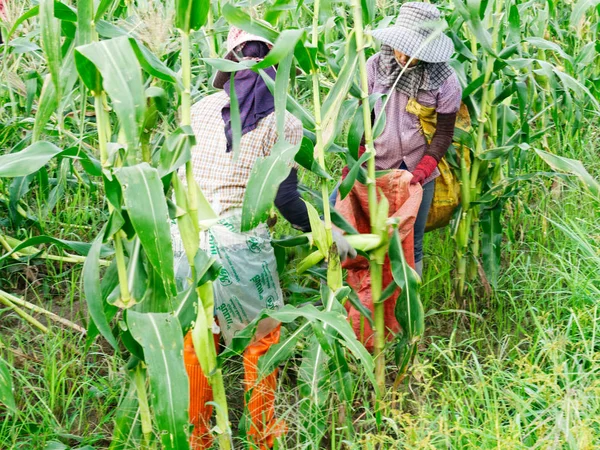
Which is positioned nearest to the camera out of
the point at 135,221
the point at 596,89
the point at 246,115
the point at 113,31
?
the point at 135,221

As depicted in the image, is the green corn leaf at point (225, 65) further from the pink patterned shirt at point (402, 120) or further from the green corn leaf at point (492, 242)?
the green corn leaf at point (492, 242)

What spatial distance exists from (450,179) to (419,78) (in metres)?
0.61

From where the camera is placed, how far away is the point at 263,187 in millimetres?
2508

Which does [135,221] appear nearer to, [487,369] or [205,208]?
[205,208]

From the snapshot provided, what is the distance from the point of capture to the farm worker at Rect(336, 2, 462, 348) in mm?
3250

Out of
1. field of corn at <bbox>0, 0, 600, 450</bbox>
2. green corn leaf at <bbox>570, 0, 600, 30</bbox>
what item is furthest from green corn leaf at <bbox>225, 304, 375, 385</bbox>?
green corn leaf at <bbox>570, 0, 600, 30</bbox>

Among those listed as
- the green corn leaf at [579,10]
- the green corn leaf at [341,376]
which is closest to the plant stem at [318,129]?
the green corn leaf at [341,376]

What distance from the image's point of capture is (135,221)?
6.88 feet

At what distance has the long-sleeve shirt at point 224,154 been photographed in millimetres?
2814

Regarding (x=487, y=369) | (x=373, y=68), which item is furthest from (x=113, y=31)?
(x=487, y=369)

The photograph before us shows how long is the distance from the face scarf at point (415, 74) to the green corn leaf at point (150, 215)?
5.07 feet

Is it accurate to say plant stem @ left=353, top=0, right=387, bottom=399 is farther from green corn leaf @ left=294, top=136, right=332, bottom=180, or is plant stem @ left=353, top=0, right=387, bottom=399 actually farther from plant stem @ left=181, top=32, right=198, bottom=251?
plant stem @ left=181, top=32, right=198, bottom=251

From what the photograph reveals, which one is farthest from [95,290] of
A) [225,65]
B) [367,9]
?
[367,9]

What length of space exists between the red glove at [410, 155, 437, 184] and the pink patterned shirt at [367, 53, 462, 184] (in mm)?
54
